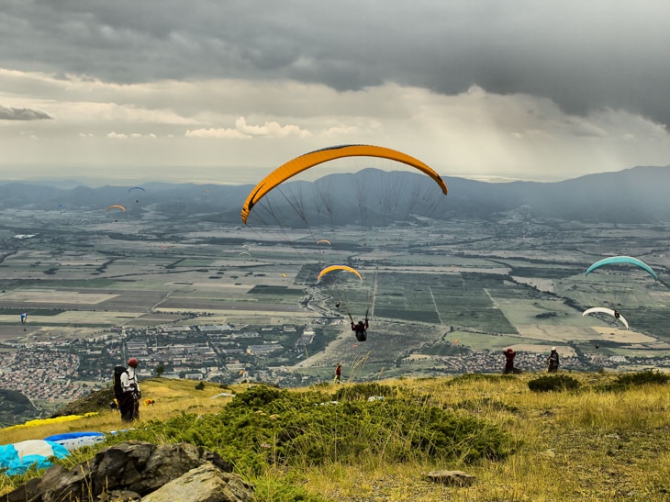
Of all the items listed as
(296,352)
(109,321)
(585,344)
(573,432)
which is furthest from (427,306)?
(573,432)

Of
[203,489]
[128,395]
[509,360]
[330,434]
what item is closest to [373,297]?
[509,360]

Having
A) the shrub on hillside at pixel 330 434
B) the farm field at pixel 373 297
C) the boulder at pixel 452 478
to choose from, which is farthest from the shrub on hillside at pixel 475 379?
the farm field at pixel 373 297

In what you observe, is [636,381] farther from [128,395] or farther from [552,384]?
[128,395]

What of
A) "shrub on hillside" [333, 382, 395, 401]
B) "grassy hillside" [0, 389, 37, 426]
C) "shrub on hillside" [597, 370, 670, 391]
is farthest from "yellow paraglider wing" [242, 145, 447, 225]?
"grassy hillside" [0, 389, 37, 426]

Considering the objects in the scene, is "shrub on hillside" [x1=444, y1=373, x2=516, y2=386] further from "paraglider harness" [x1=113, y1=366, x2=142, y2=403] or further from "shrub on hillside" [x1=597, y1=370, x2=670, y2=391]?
"paraglider harness" [x1=113, y1=366, x2=142, y2=403]

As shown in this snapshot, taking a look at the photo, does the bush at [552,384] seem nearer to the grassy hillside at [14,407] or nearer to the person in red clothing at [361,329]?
the person in red clothing at [361,329]
